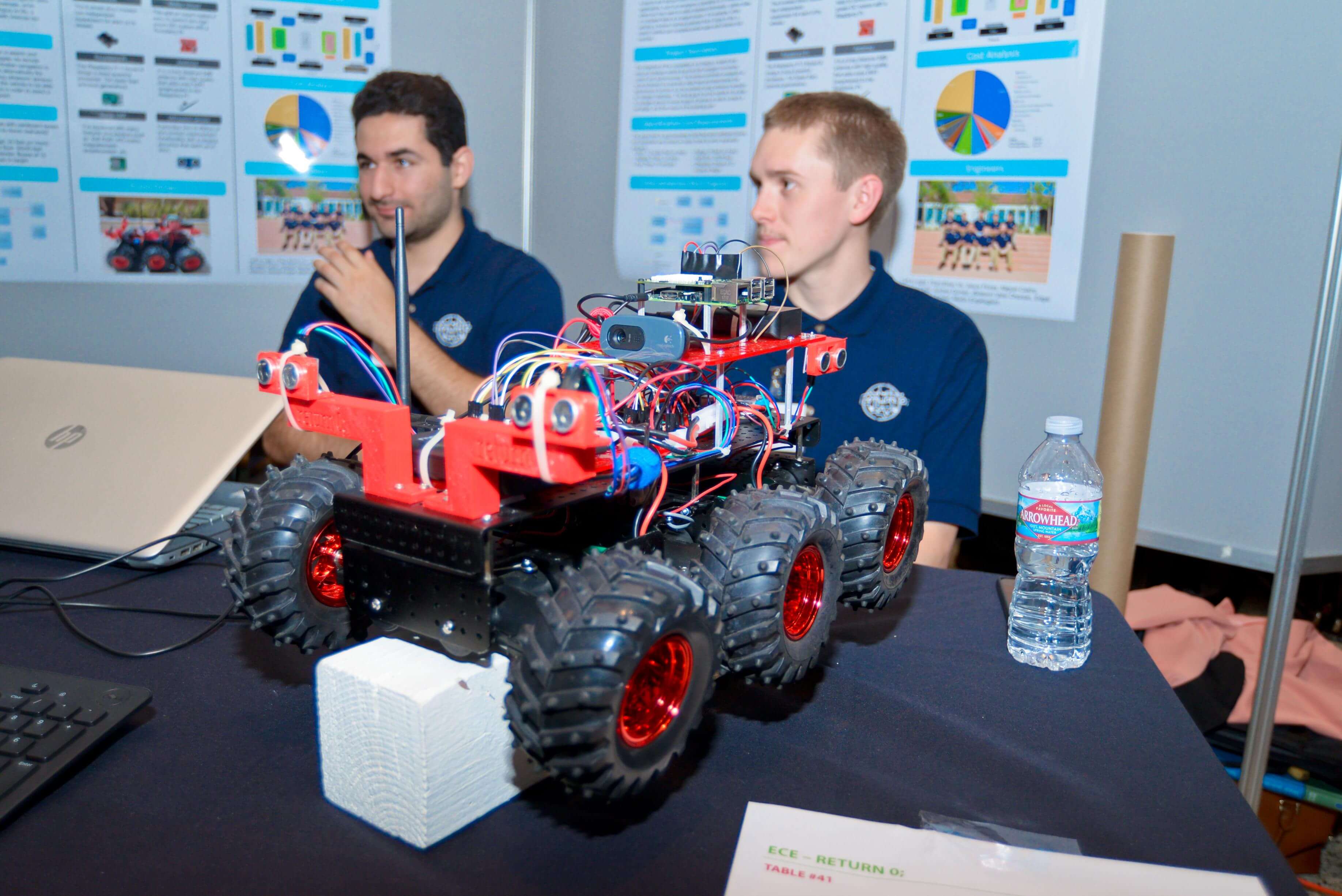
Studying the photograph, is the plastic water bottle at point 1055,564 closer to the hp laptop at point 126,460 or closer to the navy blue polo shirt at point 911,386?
the navy blue polo shirt at point 911,386

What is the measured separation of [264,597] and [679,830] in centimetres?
42

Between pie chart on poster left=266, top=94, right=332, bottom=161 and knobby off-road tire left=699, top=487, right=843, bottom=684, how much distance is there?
2050 millimetres

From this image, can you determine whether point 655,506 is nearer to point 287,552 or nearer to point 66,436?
→ point 287,552

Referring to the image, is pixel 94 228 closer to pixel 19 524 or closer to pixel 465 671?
pixel 19 524

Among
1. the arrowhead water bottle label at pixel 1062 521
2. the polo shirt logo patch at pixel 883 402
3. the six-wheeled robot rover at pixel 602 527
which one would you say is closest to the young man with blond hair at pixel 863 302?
the polo shirt logo patch at pixel 883 402

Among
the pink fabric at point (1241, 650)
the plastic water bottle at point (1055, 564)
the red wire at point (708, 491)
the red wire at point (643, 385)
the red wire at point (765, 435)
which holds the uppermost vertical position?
the red wire at point (643, 385)

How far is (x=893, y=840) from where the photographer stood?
71cm

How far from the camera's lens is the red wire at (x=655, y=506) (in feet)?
2.53

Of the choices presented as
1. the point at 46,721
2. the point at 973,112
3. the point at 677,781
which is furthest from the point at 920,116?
the point at 46,721

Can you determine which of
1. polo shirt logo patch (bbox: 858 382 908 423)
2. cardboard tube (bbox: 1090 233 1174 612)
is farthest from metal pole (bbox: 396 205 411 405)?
cardboard tube (bbox: 1090 233 1174 612)

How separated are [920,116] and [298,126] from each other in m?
1.57

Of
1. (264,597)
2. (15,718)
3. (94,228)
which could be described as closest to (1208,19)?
(264,597)

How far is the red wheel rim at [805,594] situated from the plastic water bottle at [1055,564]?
1.09 ft

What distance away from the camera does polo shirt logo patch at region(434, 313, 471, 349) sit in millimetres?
2232
